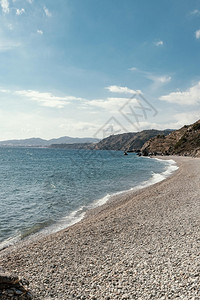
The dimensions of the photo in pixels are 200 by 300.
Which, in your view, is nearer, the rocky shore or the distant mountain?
the rocky shore

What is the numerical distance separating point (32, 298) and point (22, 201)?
18.9 meters

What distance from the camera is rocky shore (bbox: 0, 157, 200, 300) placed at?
7.17 meters

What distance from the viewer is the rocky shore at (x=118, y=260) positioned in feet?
23.5

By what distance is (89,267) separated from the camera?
894 centimetres

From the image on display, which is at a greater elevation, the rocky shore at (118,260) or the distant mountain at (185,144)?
the distant mountain at (185,144)

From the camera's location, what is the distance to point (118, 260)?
929 centimetres

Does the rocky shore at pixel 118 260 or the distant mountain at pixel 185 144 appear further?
the distant mountain at pixel 185 144

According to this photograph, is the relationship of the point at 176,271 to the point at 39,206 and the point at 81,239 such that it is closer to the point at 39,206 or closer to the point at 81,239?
the point at 81,239

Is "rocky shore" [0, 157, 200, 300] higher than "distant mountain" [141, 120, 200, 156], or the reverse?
"distant mountain" [141, 120, 200, 156]

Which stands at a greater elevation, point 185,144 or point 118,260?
point 185,144

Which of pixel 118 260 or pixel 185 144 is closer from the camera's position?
pixel 118 260

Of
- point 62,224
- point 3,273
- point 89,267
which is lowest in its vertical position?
point 62,224

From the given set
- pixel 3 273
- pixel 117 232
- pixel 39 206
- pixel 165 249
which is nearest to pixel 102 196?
pixel 39 206

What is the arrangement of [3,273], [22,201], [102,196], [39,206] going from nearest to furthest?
[3,273], [39,206], [22,201], [102,196]
